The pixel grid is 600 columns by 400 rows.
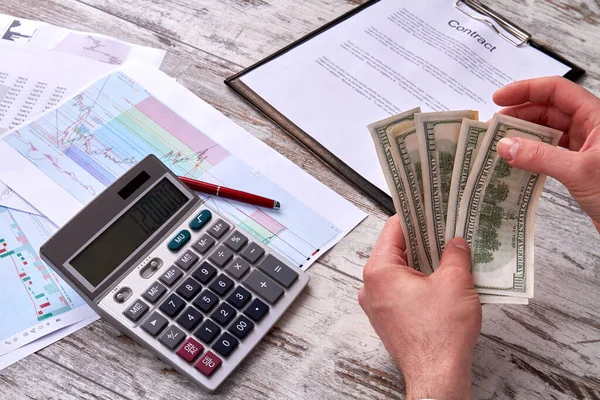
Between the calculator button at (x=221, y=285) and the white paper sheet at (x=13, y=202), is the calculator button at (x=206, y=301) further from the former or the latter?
the white paper sheet at (x=13, y=202)

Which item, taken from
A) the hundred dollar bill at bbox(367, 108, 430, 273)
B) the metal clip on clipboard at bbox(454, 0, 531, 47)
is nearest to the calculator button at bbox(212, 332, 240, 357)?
the hundred dollar bill at bbox(367, 108, 430, 273)

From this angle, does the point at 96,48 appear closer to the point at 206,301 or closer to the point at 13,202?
the point at 13,202

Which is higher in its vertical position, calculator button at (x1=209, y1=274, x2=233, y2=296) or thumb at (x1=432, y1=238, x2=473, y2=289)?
thumb at (x1=432, y1=238, x2=473, y2=289)

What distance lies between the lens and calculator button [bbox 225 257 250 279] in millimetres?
639

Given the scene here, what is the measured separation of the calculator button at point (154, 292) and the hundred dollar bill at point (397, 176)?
0.26 meters

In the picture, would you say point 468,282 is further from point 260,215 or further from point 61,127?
point 61,127

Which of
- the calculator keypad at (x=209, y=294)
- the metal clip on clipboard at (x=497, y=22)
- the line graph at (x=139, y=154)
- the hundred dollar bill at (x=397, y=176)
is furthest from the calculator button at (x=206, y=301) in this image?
the metal clip on clipboard at (x=497, y=22)

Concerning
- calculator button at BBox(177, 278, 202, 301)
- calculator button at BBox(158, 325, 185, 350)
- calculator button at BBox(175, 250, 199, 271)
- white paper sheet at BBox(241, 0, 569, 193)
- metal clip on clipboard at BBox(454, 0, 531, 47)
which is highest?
metal clip on clipboard at BBox(454, 0, 531, 47)

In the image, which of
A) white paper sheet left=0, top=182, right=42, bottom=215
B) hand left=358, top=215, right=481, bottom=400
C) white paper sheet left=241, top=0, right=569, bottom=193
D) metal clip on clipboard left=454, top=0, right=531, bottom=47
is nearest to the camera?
hand left=358, top=215, right=481, bottom=400

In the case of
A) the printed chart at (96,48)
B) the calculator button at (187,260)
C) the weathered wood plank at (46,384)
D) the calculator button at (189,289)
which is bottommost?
the weathered wood plank at (46,384)

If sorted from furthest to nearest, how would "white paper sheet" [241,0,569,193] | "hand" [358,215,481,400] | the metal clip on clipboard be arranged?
1. the metal clip on clipboard
2. "white paper sheet" [241,0,569,193]
3. "hand" [358,215,481,400]

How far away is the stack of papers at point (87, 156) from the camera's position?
2.13 feet

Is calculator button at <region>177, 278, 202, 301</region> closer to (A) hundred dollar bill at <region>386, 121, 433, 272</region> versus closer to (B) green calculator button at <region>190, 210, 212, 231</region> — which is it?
(B) green calculator button at <region>190, 210, 212, 231</region>

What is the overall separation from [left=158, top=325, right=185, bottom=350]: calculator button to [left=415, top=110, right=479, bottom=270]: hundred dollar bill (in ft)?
0.92
